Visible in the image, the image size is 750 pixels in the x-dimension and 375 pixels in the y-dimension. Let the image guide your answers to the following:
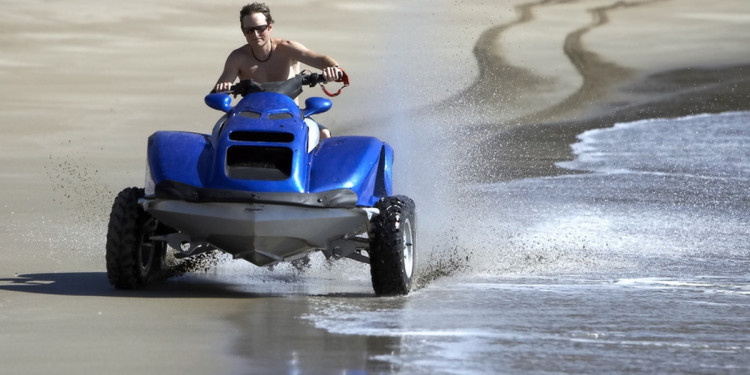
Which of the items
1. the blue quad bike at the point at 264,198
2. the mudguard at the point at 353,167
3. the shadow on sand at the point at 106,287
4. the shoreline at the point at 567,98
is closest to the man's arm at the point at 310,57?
the blue quad bike at the point at 264,198

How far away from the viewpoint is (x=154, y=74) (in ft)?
86.4

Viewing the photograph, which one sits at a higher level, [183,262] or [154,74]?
[154,74]

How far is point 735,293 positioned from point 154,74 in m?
17.7

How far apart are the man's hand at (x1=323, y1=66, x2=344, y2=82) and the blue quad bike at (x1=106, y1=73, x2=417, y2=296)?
1.27 feet

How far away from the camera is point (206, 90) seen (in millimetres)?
24641

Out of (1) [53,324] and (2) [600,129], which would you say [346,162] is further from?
(2) [600,129]

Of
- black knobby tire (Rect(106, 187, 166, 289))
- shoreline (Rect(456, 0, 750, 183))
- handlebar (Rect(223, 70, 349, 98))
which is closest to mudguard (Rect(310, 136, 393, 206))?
handlebar (Rect(223, 70, 349, 98))

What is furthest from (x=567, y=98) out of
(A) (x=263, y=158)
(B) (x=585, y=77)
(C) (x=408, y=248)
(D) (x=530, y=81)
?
(A) (x=263, y=158)

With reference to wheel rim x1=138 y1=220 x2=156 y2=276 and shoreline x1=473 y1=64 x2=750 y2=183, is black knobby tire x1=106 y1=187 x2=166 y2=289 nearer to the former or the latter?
wheel rim x1=138 y1=220 x2=156 y2=276

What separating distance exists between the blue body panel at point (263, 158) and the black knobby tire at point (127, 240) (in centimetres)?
28

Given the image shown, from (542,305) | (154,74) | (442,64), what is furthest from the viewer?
(442,64)

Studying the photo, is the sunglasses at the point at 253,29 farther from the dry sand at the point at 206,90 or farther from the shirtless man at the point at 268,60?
the dry sand at the point at 206,90

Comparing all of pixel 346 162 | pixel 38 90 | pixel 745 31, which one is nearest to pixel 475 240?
pixel 346 162

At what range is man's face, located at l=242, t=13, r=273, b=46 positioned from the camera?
10250 mm
